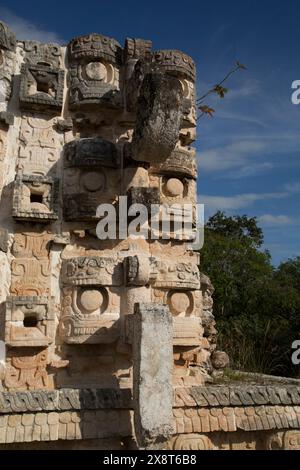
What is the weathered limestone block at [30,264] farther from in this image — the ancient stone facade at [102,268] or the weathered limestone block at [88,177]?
the weathered limestone block at [88,177]

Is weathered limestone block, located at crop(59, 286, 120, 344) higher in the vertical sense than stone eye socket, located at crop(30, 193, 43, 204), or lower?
lower

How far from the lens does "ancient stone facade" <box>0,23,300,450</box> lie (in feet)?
12.1

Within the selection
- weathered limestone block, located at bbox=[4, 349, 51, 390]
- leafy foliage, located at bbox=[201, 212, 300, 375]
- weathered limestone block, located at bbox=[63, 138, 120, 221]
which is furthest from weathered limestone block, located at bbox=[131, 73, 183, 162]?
leafy foliage, located at bbox=[201, 212, 300, 375]

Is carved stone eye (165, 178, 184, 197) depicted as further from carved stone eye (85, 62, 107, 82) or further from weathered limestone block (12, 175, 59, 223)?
carved stone eye (85, 62, 107, 82)

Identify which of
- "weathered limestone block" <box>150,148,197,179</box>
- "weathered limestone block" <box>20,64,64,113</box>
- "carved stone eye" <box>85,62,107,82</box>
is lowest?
"weathered limestone block" <box>150,148,197,179</box>

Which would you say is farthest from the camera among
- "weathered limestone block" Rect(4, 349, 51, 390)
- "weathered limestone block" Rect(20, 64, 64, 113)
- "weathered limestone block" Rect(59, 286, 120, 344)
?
"weathered limestone block" Rect(20, 64, 64, 113)

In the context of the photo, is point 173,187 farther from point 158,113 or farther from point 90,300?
point 90,300

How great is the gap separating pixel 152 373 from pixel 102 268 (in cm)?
118

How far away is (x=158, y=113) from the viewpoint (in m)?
3.96

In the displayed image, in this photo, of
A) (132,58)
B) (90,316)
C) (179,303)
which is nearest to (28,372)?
(90,316)

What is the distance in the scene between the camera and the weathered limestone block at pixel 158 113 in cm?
394

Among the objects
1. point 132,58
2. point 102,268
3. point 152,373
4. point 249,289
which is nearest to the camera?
point 152,373

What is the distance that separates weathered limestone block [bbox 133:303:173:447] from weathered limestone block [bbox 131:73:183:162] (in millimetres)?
1428

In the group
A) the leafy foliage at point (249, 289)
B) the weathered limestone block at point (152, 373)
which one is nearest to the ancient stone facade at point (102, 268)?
the weathered limestone block at point (152, 373)
